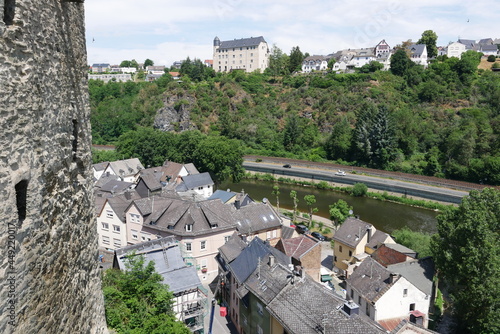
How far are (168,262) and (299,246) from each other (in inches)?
333

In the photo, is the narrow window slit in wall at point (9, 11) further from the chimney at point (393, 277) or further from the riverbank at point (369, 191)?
the riverbank at point (369, 191)

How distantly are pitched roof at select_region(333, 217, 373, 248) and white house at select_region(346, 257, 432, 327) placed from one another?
255 inches

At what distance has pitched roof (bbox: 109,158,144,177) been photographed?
148 ft

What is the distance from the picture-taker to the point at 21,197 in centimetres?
325

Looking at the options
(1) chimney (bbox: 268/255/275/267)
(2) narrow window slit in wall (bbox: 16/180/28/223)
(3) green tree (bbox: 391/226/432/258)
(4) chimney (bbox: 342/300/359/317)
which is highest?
(2) narrow window slit in wall (bbox: 16/180/28/223)

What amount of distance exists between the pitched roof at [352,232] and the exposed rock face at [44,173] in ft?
75.3

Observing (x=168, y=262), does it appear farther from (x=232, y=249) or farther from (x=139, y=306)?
(x=139, y=306)

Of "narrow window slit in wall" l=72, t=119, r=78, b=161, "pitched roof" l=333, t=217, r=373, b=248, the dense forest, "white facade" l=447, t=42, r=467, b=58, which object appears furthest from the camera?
"white facade" l=447, t=42, r=467, b=58

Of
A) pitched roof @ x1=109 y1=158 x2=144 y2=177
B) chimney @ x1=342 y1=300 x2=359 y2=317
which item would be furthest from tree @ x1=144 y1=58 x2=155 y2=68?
chimney @ x1=342 y1=300 x2=359 y2=317

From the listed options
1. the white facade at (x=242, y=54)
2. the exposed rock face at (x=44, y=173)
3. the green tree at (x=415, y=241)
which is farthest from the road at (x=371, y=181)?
the white facade at (x=242, y=54)

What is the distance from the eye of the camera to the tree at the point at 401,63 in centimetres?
7900

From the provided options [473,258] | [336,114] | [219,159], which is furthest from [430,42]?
[473,258]

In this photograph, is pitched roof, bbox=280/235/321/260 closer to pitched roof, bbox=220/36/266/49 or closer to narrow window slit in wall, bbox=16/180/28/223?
narrow window slit in wall, bbox=16/180/28/223

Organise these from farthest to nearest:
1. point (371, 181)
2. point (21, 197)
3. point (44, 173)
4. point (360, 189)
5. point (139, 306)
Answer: point (371, 181)
point (360, 189)
point (139, 306)
point (44, 173)
point (21, 197)
